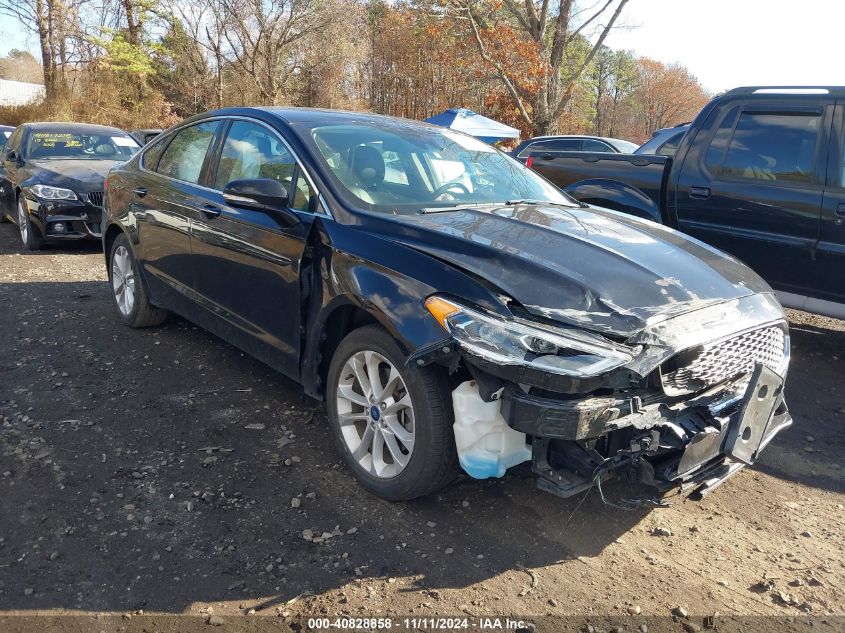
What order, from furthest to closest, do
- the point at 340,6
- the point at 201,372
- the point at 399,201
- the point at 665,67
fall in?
the point at 665,67 < the point at 340,6 < the point at 201,372 < the point at 399,201

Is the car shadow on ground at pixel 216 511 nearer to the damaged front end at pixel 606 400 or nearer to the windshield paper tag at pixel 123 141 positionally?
the damaged front end at pixel 606 400

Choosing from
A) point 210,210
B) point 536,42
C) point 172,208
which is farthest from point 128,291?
point 536,42

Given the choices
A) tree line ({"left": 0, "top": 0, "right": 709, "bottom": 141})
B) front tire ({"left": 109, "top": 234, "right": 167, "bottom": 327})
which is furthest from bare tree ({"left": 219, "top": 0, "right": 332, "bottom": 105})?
front tire ({"left": 109, "top": 234, "right": 167, "bottom": 327})

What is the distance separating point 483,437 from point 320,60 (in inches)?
1408

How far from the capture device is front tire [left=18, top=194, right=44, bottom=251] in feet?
28.8

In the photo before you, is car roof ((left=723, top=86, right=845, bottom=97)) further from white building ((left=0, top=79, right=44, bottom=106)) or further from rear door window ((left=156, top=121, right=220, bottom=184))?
white building ((left=0, top=79, right=44, bottom=106))

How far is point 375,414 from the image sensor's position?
10.2 feet

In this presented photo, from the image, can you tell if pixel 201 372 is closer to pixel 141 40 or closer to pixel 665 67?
pixel 141 40

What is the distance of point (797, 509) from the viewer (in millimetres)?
3242

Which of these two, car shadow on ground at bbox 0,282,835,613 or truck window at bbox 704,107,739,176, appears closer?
car shadow on ground at bbox 0,282,835,613

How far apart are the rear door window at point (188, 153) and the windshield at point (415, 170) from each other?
1.10 m

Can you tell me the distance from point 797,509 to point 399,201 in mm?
2459

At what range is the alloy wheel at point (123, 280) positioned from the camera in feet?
18.1

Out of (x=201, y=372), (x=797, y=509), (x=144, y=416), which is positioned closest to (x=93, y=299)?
(x=201, y=372)
